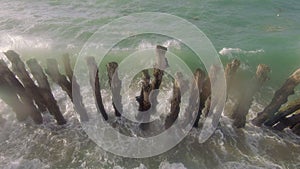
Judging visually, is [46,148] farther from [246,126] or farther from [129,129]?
[246,126]

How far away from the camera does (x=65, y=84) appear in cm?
1077

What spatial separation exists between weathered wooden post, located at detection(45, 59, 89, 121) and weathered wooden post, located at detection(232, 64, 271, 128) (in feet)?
20.4

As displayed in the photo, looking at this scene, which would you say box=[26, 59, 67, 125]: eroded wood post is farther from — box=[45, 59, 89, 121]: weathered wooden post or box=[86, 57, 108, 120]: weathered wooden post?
box=[86, 57, 108, 120]: weathered wooden post

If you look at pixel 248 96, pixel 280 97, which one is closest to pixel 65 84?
pixel 248 96

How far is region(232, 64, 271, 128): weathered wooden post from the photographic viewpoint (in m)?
10.1

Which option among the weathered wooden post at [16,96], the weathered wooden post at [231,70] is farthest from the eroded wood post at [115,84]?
the weathered wooden post at [231,70]

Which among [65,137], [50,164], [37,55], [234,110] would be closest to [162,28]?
[37,55]

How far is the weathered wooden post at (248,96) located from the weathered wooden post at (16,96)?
8.06 meters

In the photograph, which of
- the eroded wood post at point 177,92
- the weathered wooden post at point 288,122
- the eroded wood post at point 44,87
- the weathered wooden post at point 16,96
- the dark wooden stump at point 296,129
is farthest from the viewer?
the dark wooden stump at point 296,129

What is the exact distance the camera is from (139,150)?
36.6ft

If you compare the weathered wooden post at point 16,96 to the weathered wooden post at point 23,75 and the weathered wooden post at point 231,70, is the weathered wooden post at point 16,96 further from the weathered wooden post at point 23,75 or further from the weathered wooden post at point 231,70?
the weathered wooden post at point 231,70

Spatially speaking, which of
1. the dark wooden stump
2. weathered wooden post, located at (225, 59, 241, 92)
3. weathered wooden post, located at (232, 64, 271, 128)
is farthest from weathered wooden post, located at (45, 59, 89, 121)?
the dark wooden stump

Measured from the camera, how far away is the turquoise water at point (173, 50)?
10781 mm

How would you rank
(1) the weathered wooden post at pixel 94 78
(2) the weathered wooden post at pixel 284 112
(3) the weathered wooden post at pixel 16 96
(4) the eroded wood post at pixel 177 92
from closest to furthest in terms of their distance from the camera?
(4) the eroded wood post at pixel 177 92
(1) the weathered wooden post at pixel 94 78
(3) the weathered wooden post at pixel 16 96
(2) the weathered wooden post at pixel 284 112
